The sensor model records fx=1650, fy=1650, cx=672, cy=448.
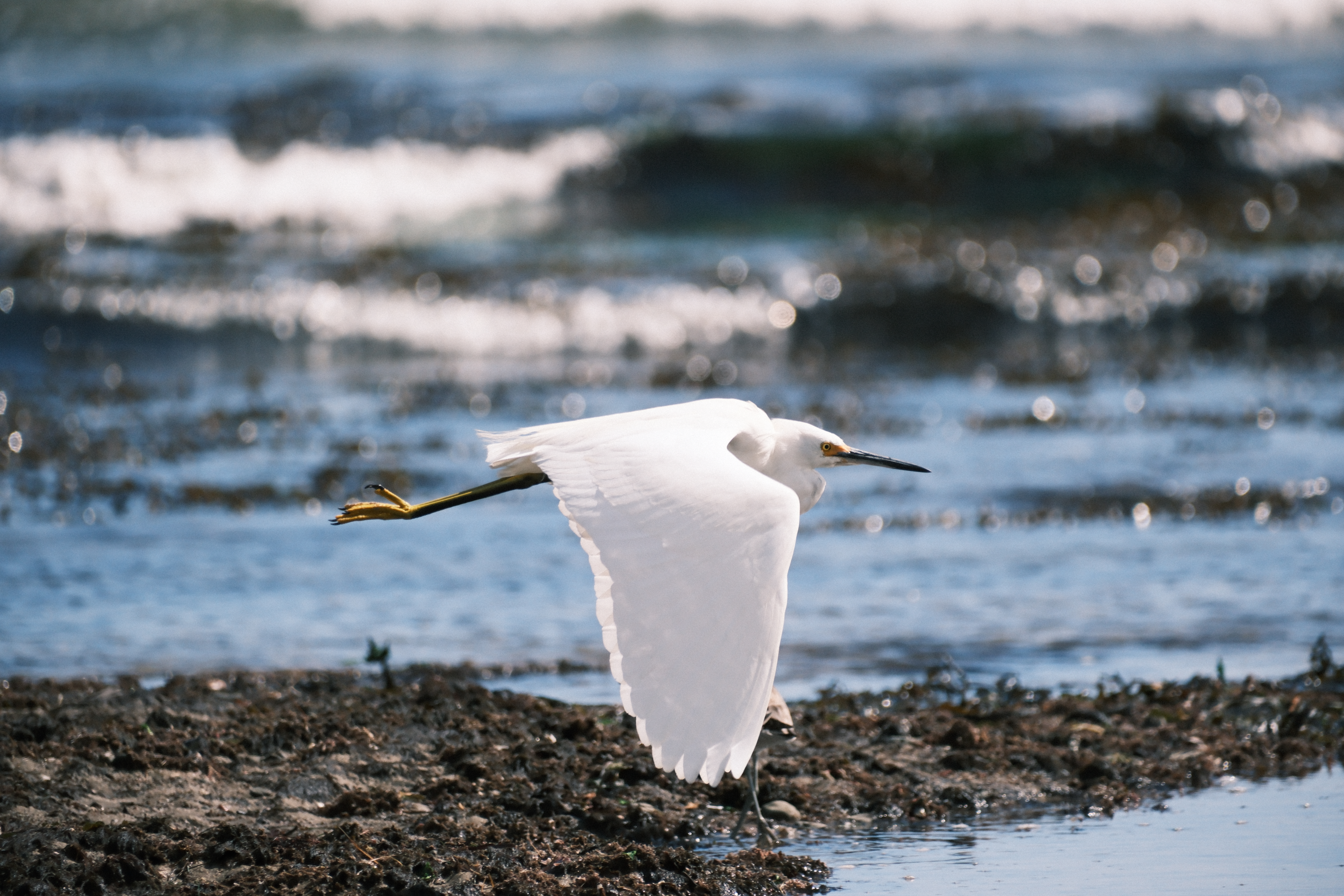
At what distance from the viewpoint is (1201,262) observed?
64.6ft

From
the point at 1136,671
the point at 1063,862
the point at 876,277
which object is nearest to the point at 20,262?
the point at 876,277

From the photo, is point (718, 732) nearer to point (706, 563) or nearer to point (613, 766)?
point (706, 563)

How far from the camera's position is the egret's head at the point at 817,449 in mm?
5449

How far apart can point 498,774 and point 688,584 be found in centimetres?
Result: 159

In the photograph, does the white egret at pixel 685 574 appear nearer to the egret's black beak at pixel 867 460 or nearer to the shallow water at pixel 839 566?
the egret's black beak at pixel 867 460

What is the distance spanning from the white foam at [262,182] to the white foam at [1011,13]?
1269cm

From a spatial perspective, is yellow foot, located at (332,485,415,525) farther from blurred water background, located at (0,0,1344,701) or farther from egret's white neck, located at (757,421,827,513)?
egret's white neck, located at (757,421,827,513)

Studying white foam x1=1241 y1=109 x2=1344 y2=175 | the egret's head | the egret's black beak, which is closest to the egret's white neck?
the egret's head

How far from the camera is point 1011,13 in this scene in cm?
3856

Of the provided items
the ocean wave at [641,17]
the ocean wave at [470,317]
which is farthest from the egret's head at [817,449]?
the ocean wave at [641,17]

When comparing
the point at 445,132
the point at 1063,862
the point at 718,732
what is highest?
the point at 445,132

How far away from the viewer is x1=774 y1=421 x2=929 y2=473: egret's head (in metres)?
5.45

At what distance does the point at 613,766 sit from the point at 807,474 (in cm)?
112

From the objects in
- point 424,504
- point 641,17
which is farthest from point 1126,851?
point 641,17
